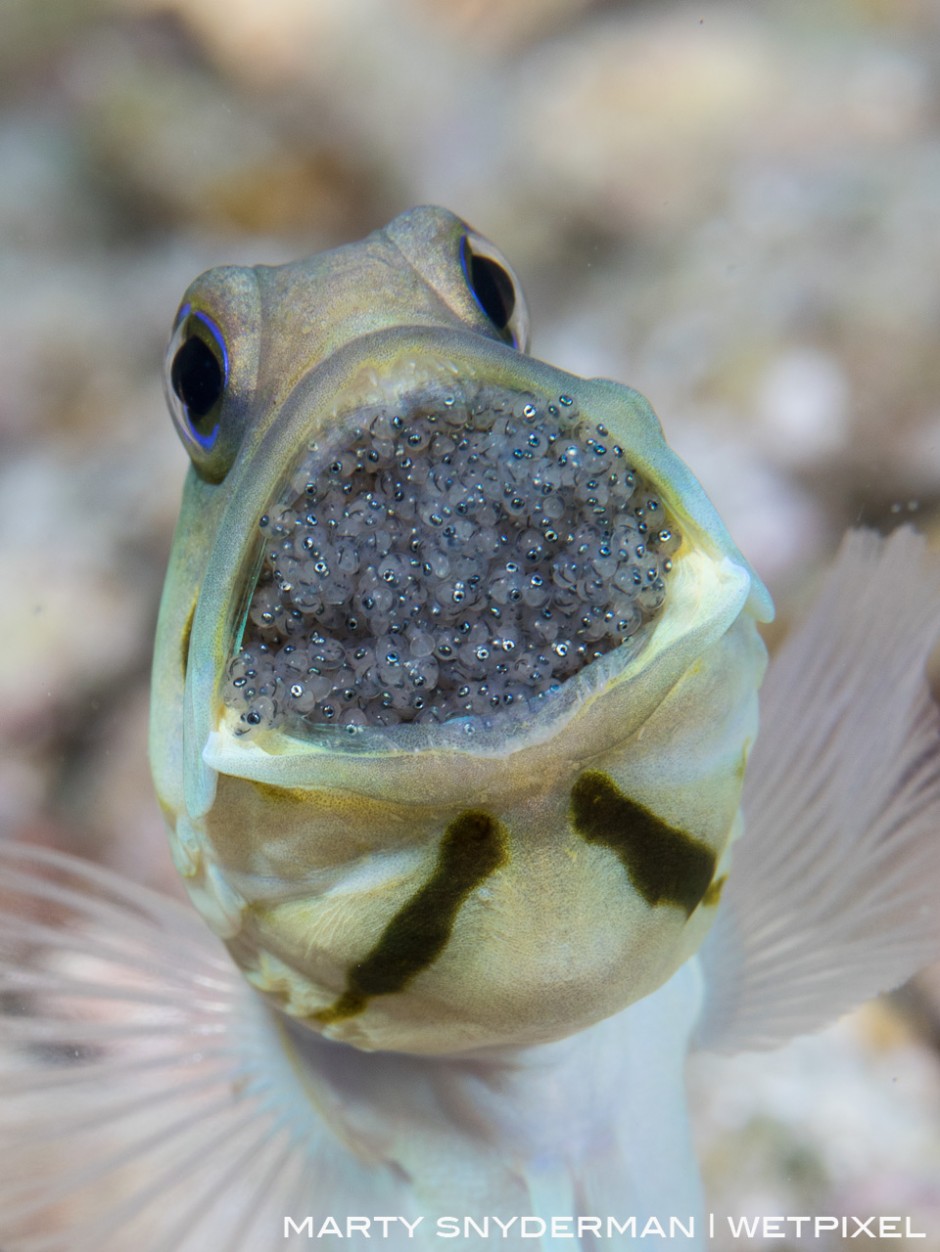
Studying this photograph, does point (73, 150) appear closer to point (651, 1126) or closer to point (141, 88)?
point (141, 88)

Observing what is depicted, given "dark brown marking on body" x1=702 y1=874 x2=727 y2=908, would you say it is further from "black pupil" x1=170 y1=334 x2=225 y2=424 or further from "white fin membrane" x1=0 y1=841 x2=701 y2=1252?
"black pupil" x1=170 y1=334 x2=225 y2=424

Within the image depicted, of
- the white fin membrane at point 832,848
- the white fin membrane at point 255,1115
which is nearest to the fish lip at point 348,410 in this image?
the white fin membrane at point 255,1115

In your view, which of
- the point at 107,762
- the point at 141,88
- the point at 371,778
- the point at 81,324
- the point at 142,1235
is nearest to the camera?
the point at 371,778

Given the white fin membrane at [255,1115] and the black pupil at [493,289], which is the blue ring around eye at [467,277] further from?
the white fin membrane at [255,1115]

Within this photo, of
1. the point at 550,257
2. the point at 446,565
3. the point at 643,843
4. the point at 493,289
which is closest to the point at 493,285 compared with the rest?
the point at 493,289

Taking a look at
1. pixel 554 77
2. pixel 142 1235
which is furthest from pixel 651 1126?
pixel 554 77

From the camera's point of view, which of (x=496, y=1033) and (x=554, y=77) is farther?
(x=554, y=77)

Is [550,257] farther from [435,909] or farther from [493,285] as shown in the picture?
[435,909]
